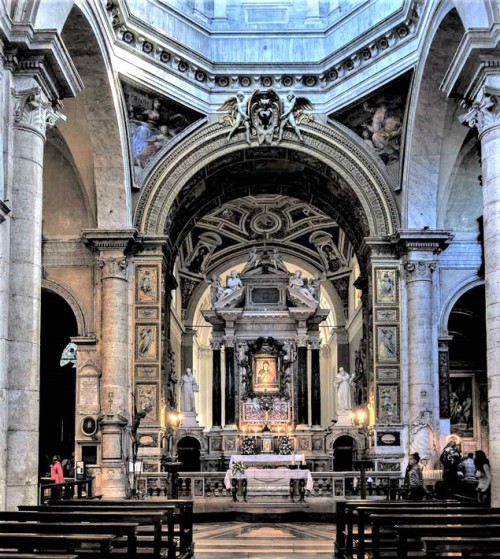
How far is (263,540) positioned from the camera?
14.1 metres

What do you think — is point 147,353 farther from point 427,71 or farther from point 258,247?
point 258,247

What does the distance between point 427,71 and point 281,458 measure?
32.0ft

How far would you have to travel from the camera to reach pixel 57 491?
621 inches

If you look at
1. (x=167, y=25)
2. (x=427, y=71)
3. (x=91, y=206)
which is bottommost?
(x=91, y=206)

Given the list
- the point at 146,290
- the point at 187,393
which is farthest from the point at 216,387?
the point at 146,290

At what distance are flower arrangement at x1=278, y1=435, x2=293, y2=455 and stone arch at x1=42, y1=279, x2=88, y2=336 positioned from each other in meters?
8.71

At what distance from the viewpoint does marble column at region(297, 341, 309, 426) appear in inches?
1193

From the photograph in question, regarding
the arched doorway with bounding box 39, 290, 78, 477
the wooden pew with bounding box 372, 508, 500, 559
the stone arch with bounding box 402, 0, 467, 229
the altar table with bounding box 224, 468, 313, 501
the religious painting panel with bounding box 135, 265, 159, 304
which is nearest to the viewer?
the wooden pew with bounding box 372, 508, 500, 559

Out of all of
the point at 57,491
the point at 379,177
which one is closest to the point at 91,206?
the point at 379,177

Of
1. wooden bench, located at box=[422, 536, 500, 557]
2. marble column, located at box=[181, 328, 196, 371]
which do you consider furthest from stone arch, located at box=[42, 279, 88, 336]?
wooden bench, located at box=[422, 536, 500, 557]

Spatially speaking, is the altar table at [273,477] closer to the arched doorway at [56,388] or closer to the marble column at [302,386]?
the arched doorway at [56,388]

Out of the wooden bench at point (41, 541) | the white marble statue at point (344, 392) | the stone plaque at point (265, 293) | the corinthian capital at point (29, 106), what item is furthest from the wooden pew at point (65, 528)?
the stone plaque at point (265, 293)

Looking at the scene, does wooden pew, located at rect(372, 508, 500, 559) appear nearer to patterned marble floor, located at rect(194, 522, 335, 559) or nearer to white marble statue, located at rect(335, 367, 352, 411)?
patterned marble floor, located at rect(194, 522, 335, 559)

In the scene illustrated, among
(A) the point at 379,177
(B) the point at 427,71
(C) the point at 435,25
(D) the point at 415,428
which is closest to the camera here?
(C) the point at 435,25
